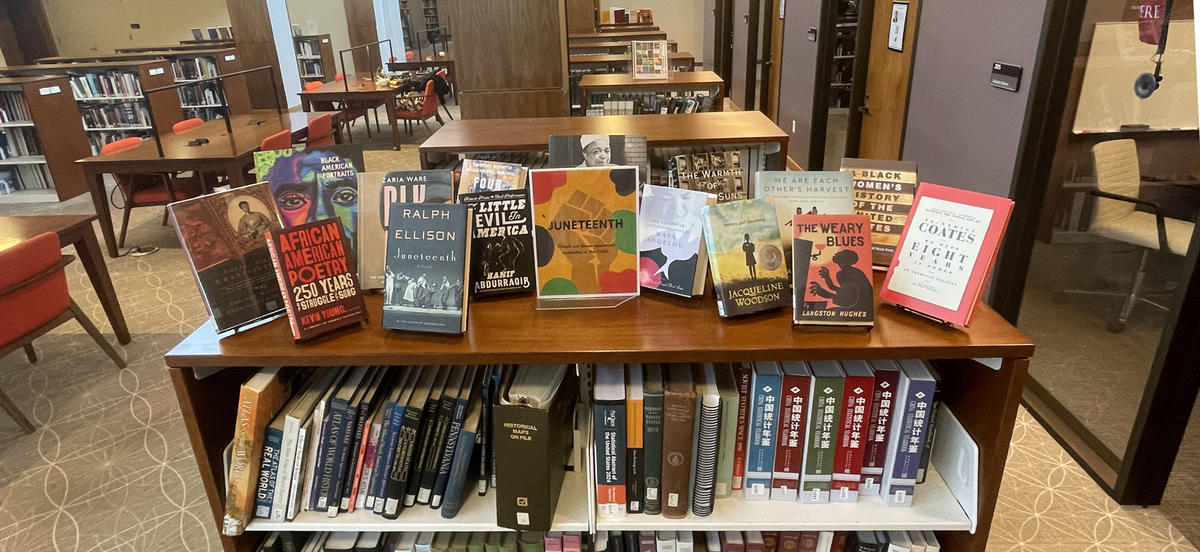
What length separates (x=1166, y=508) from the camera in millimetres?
2098

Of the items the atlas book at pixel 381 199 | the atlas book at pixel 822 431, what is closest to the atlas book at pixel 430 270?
the atlas book at pixel 381 199

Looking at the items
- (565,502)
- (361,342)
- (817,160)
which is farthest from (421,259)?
(817,160)

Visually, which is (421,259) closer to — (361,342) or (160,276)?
(361,342)

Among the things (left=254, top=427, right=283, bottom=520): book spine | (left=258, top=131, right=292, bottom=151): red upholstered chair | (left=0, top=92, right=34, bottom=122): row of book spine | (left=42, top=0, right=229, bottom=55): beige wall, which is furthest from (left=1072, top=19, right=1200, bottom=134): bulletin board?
(left=42, top=0, right=229, bottom=55): beige wall

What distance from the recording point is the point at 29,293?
2631 mm

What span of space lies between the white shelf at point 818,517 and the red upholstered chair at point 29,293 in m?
2.54

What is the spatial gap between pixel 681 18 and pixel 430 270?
38.5 feet

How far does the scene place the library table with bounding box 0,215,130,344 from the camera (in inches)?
114

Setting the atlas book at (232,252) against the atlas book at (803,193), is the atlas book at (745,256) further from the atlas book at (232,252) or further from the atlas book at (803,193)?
the atlas book at (232,252)

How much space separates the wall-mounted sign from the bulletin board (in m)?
1.17

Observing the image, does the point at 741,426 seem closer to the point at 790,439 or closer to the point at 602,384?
the point at 790,439

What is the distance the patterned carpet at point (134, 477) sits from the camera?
203cm

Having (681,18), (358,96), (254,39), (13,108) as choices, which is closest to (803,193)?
(358,96)

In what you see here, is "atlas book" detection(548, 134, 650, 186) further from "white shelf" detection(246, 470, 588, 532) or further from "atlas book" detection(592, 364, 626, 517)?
"white shelf" detection(246, 470, 588, 532)
